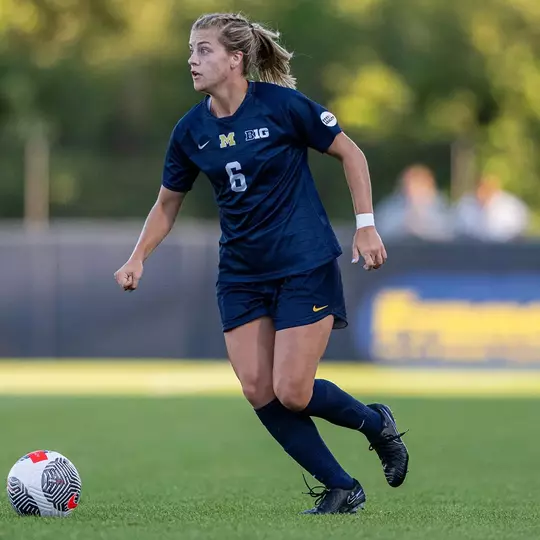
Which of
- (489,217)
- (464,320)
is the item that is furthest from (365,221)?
(489,217)

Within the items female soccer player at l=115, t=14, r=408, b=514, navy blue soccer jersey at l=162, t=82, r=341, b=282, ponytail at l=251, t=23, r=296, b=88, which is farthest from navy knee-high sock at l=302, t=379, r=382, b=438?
ponytail at l=251, t=23, r=296, b=88

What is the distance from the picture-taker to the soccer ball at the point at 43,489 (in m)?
6.21

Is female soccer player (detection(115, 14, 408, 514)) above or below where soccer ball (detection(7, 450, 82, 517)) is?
above

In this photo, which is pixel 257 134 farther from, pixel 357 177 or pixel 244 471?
pixel 244 471

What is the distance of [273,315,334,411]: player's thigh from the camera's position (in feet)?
→ 20.5

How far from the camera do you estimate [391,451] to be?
6.67 meters

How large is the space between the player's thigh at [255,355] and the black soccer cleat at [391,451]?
1.90ft

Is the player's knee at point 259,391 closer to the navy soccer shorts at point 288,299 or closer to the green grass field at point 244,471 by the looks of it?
the navy soccer shorts at point 288,299

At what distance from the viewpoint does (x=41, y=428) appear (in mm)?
11039

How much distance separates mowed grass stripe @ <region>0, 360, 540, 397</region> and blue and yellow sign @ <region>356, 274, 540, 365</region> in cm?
22

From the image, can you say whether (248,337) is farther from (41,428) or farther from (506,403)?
(506,403)

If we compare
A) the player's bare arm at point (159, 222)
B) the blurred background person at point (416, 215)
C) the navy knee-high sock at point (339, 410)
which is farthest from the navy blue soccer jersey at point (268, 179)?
the blurred background person at point (416, 215)

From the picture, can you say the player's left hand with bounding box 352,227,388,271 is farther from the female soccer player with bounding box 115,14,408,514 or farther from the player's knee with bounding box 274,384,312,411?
the player's knee with bounding box 274,384,312,411

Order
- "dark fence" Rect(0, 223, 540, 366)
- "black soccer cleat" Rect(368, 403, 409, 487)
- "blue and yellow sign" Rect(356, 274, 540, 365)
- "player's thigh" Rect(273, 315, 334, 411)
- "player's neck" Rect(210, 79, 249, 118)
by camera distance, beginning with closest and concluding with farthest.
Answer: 1. "player's thigh" Rect(273, 315, 334, 411)
2. "player's neck" Rect(210, 79, 249, 118)
3. "black soccer cleat" Rect(368, 403, 409, 487)
4. "blue and yellow sign" Rect(356, 274, 540, 365)
5. "dark fence" Rect(0, 223, 540, 366)
